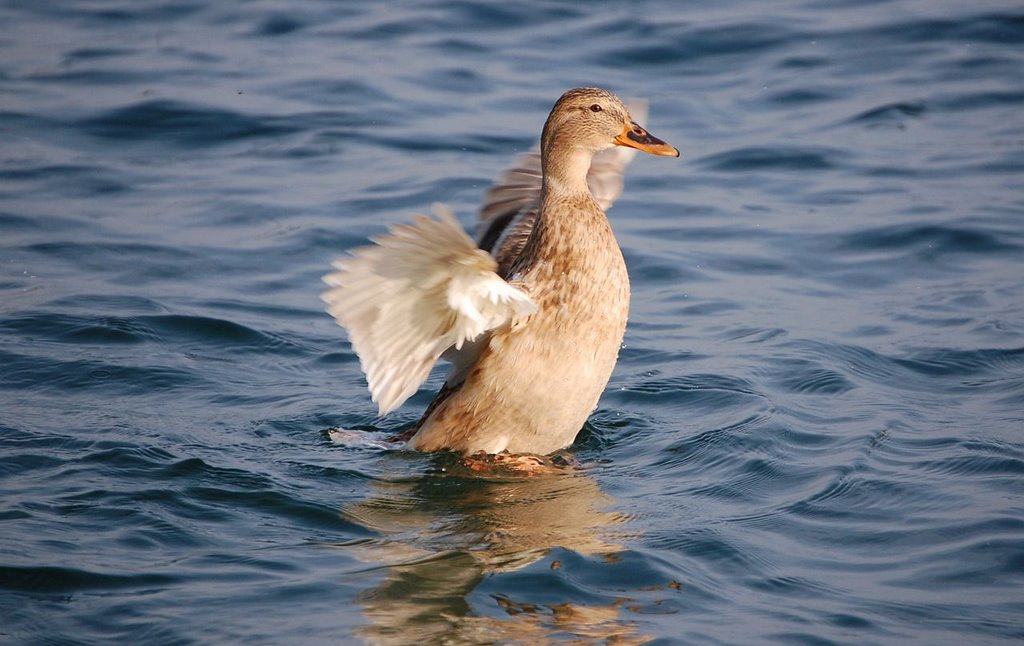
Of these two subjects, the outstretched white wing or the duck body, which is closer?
the outstretched white wing

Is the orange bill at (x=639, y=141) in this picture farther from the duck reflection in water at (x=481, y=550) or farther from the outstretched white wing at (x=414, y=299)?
the duck reflection in water at (x=481, y=550)

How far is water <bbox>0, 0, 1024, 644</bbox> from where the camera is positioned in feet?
16.8

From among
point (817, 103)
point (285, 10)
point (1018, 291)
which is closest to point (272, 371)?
point (1018, 291)

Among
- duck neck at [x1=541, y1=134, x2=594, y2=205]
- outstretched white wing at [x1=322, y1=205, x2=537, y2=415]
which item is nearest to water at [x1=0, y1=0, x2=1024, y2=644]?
outstretched white wing at [x1=322, y1=205, x2=537, y2=415]

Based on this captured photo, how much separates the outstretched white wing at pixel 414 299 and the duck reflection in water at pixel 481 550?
20.2 inches

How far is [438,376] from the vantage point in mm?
8023

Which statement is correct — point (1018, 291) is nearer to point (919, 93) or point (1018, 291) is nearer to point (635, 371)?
point (635, 371)

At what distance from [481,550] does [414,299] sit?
3.36ft

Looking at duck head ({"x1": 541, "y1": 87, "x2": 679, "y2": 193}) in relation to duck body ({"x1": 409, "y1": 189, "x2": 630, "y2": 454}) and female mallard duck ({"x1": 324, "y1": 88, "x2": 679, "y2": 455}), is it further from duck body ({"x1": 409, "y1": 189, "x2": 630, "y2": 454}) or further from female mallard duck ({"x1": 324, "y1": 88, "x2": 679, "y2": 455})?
duck body ({"x1": 409, "y1": 189, "x2": 630, "y2": 454})

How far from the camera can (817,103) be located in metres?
12.0

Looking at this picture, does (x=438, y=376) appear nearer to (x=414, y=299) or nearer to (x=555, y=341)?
(x=555, y=341)

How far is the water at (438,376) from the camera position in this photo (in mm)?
5121

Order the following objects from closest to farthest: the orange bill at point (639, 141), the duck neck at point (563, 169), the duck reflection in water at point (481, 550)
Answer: the duck reflection in water at point (481, 550)
the duck neck at point (563, 169)
the orange bill at point (639, 141)

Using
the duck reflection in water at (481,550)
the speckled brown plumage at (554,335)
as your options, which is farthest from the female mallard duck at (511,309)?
the duck reflection in water at (481,550)
